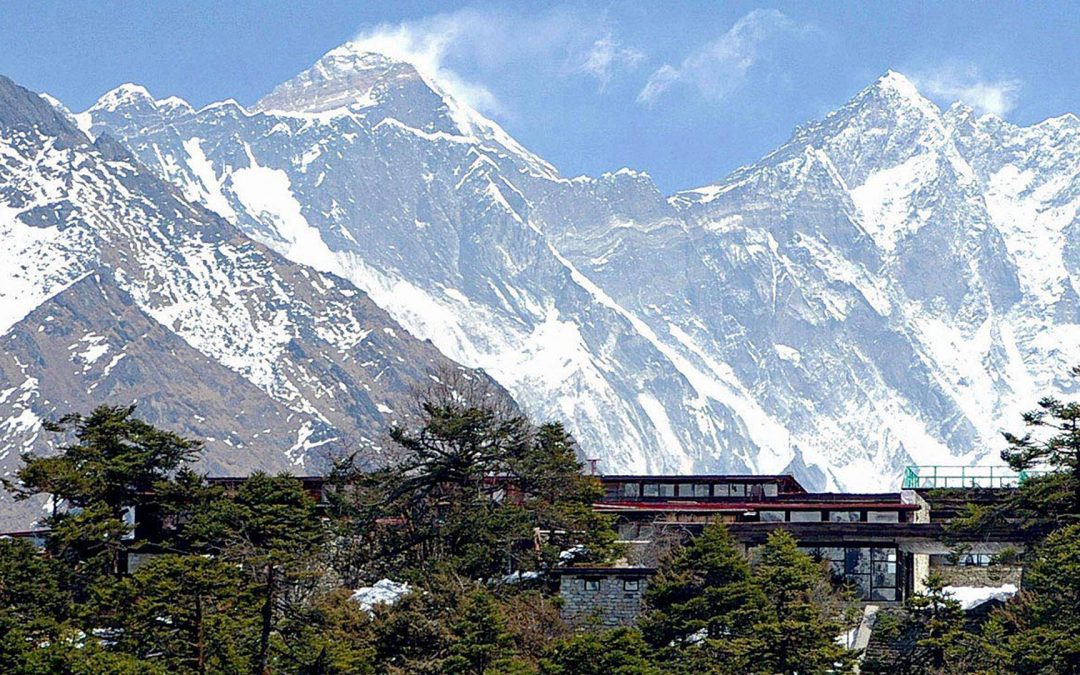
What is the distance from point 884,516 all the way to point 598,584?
24147 mm

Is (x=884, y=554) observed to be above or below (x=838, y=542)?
below

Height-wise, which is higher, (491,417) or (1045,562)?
(491,417)

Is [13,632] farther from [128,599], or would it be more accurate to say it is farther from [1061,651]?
[1061,651]

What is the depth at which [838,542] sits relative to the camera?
317 ft

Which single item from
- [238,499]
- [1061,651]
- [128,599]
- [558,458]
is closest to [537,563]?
[558,458]

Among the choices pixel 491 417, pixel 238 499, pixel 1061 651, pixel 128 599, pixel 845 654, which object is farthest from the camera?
pixel 491 417

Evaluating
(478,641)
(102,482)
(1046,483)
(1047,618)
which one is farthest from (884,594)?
(102,482)

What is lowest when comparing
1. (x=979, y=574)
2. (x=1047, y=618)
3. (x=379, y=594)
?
(x=1047, y=618)

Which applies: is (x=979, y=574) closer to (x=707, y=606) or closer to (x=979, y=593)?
(x=979, y=593)

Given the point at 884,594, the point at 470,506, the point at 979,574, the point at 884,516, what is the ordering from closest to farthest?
the point at 470,506 → the point at 979,574 → the point at 884,594 → the point at 884,516

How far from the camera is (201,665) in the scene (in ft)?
253

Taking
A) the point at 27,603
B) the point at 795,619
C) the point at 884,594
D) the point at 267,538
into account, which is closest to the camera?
the point at 795,619

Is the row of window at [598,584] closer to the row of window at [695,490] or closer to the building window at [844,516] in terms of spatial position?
the building window at [844,516]

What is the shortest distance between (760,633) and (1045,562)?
11862 mm
